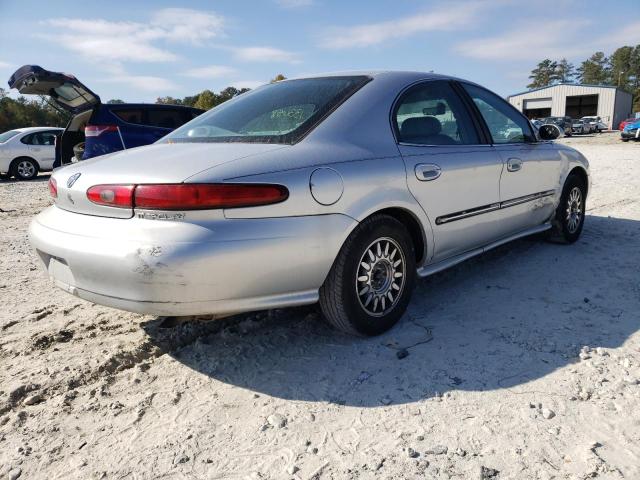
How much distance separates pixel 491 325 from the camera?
3.02 meters

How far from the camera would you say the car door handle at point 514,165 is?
375cm

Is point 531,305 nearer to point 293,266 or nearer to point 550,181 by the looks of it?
point 550,181

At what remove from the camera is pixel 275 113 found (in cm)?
293

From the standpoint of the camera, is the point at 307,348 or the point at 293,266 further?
the point at 307,348

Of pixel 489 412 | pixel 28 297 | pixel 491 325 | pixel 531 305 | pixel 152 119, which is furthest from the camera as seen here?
pixel 152 119

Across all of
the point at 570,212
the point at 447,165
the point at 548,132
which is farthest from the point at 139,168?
the point at 570,212

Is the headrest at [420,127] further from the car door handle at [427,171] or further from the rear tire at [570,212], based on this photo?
the rear tire at [570,212]

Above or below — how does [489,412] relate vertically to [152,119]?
below

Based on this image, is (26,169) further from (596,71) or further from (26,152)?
(596,71)

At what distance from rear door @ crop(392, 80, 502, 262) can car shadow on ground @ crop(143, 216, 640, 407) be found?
435 millimetres

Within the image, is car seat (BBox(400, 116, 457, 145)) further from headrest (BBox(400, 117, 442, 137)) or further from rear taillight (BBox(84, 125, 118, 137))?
rear taillight (BBox(84, 125, 118, 137))

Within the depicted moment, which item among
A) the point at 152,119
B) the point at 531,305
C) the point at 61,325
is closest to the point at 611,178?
the point at 531,305

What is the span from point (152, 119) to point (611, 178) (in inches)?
333

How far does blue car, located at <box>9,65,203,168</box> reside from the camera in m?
6.77
